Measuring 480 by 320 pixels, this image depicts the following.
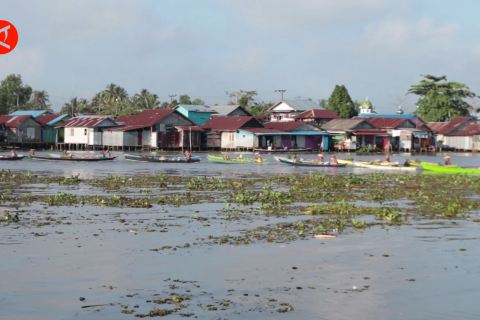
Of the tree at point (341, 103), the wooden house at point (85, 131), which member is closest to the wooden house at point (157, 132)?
the wooden house at point (85, 131)

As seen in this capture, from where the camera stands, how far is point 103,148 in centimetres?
6762

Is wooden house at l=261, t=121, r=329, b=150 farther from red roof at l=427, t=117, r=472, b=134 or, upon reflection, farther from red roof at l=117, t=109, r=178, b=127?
red roof at l=427, t=117, r=472, b=134

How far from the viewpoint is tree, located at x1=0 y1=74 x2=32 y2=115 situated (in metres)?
89.9

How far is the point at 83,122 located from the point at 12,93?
2791 centimetres

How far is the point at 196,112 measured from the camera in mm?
76250

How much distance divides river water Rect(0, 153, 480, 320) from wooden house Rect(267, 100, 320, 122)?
224 feet

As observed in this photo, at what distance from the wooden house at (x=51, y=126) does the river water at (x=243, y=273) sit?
6031 cm

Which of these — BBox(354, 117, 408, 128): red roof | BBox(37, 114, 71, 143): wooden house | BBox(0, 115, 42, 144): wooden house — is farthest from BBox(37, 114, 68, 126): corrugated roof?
BBox(354, 117, 408, 128): red roof

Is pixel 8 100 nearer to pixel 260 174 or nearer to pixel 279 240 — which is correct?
pixel 260 174

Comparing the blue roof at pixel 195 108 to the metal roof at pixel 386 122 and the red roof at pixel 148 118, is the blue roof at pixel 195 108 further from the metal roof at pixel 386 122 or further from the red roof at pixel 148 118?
the metal roof at pixel 386 122

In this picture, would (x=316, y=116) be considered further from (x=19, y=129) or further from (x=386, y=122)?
(x=19, y=129)

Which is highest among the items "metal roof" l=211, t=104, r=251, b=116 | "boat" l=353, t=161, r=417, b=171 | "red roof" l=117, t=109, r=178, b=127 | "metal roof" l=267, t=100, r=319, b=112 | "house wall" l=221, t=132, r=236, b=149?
"metal roof" l=267, t=100, r=319, b=112

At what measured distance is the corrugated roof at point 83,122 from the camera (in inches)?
2640

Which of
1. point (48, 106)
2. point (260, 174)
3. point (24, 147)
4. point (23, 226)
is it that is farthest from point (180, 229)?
point (48, 106)
